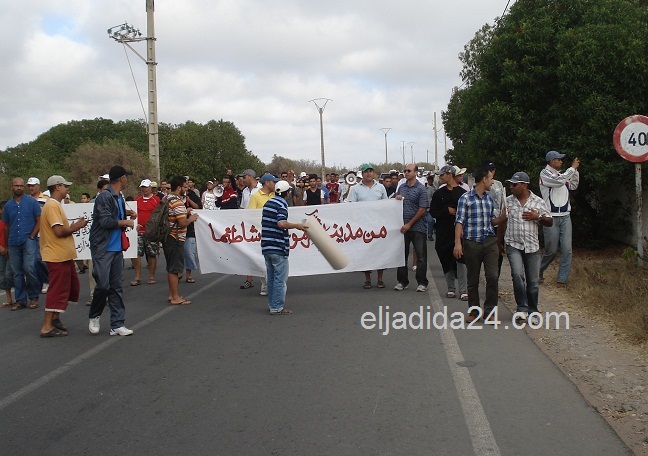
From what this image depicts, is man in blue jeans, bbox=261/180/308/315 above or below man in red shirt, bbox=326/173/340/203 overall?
below

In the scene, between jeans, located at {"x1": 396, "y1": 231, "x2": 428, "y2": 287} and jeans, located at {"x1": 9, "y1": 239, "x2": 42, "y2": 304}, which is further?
jeans, located at {"x1": 396, "y1": 231, "x2": 428, "y2": 287}

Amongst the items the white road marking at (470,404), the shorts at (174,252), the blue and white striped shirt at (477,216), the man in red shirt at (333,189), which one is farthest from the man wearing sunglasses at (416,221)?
the man in red shirt at (333,189)

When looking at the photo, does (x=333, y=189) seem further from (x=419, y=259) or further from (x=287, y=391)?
(x=287, y=391)

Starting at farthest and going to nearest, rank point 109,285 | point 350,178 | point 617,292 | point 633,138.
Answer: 1. point 350,178
2. point 633,138
3. point 617,292
4. point 109,285

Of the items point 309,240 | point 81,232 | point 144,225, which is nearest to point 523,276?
point 309,240

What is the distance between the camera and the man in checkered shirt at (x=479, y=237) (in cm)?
A: 801

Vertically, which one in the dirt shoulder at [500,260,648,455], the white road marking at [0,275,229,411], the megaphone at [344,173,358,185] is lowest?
the dirt shoulder at [500,260,648,455]

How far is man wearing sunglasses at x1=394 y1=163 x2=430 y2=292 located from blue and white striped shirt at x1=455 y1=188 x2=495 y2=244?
A: 82.5 inches

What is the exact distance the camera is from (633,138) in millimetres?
9797

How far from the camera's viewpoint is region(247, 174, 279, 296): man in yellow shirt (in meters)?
10.1

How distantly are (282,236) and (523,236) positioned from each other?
3163mm

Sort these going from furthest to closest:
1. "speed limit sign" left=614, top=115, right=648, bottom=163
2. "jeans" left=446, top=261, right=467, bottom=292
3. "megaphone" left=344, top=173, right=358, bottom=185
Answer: "megaphone" left=344, top=173, right=358, bottom=185 → "speed limit sign" left=614, top=115, right=648, bottom=163 → "jeans" left=446, top=261, right=467, bottom=292

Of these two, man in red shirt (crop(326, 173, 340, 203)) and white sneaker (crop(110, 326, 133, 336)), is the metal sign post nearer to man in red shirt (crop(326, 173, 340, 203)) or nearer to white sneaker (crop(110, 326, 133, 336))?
white sneaker (crop(110, 326, 133, 336))
